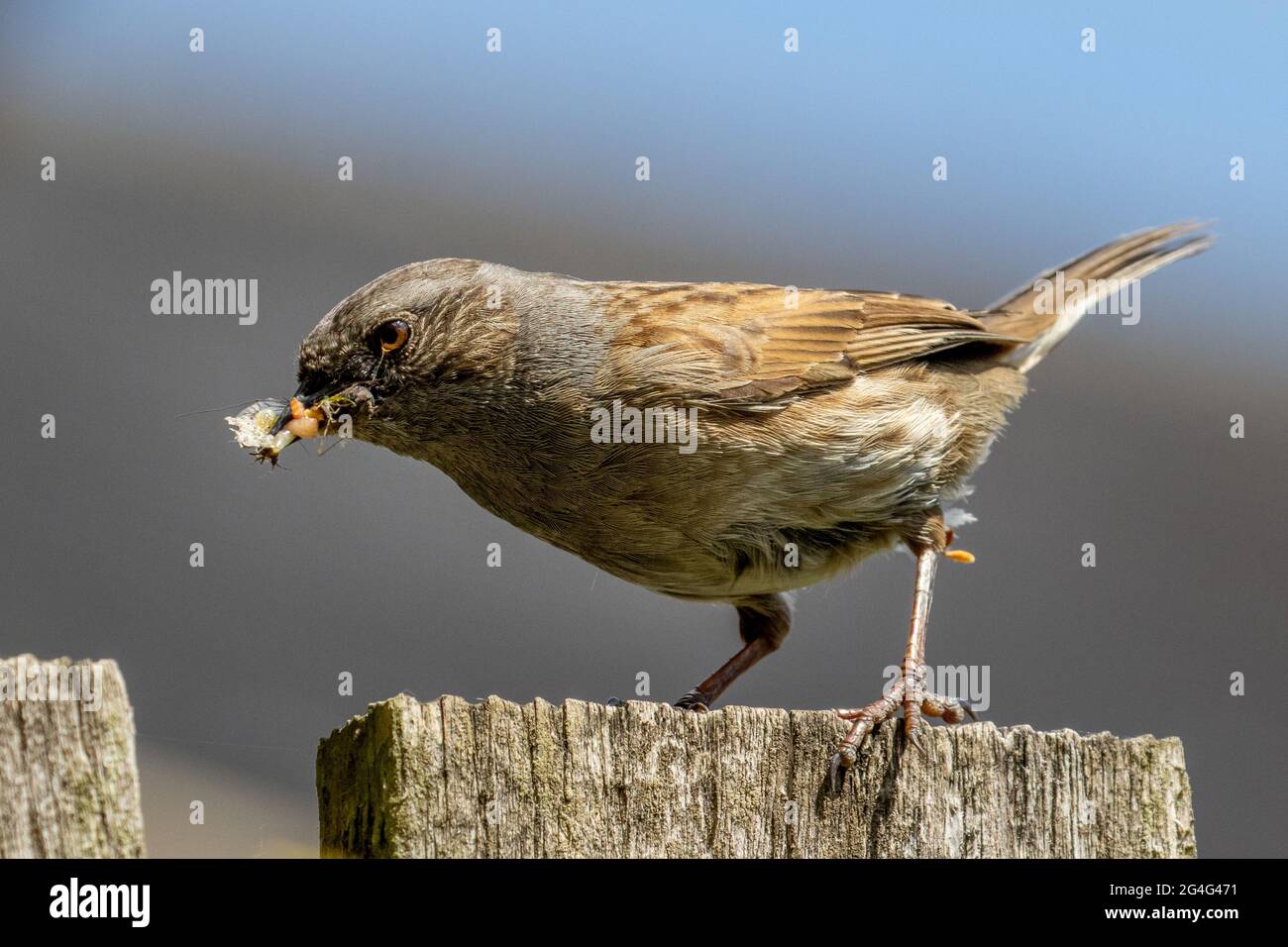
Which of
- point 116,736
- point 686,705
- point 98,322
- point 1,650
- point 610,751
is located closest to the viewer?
point 116,736

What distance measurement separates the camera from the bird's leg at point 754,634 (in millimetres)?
5859

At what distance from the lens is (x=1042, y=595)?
28.9 ft

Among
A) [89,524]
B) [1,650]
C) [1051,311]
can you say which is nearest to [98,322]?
[89,524]

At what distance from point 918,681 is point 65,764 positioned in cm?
337

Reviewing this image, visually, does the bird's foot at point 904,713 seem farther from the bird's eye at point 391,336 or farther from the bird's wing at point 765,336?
the bird's eye at point 391,336

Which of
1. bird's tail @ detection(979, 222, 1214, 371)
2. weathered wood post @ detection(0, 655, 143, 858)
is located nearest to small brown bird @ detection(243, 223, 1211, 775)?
bird's tail @ detection(979, 222, 1214, 371)

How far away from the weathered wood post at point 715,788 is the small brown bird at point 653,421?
142cm

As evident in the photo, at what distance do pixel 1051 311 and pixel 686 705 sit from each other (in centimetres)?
297

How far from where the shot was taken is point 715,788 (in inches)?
114

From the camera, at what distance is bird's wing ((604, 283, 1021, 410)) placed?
5039 millimetres

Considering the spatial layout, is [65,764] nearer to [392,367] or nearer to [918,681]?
[392,367]

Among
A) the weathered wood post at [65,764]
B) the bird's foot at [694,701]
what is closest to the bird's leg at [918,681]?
the bird's foot at [694,701]

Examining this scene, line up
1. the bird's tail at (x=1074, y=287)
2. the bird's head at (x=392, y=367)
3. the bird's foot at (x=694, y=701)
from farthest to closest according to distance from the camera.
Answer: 1. the bird's tail at (x=1074, y=287)
2. the bird's foot at (x=694, y=701)
3. the bird's head at (x=392, y=367)

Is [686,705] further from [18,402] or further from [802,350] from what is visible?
[18,402]
